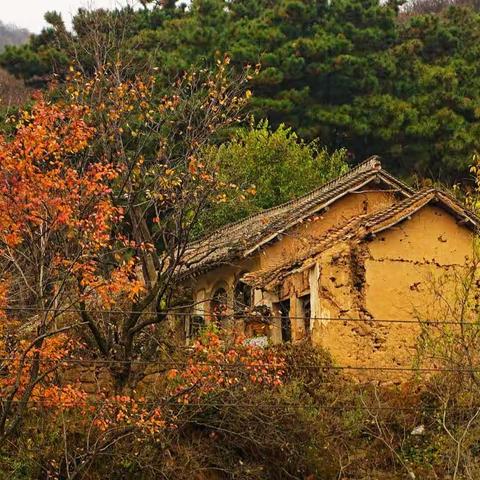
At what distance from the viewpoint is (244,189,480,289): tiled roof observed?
24.7 m

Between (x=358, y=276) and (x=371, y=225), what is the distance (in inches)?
49.5

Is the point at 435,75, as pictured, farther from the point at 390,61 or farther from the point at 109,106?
the point at 109,106

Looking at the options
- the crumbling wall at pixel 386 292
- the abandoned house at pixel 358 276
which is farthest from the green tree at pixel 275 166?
the crumbling wall at pixel 386 292

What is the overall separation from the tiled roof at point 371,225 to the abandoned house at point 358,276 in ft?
0.08

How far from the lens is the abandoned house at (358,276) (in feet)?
80.2

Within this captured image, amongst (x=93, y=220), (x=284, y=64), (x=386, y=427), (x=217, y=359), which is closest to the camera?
(x=93, y=220)

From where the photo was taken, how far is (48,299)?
65.1ft

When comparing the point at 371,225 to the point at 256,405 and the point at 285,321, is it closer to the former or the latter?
the point at 285,321

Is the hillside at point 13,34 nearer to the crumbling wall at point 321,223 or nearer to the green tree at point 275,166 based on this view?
the green tree at point 275,166

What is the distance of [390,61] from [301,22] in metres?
4.62

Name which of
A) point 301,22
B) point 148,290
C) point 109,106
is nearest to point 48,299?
point 148,290

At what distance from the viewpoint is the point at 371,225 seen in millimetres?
24625

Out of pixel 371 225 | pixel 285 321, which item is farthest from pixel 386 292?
pixel 285 321

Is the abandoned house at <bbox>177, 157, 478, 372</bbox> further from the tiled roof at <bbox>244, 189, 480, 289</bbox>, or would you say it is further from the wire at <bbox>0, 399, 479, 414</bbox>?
the wire at <bbox>0, 399, 479, 414</bbox>
